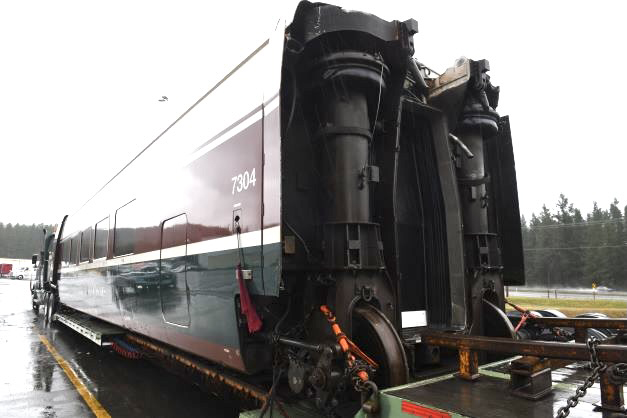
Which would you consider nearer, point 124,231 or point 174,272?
point 174,272

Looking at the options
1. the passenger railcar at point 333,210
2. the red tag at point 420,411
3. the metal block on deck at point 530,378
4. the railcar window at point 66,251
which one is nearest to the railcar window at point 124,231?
the passenger railcar at point 333,210

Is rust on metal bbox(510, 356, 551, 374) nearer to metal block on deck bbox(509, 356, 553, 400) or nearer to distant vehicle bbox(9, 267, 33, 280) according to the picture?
metal block on deck bbox(509, 356, 553, 400)

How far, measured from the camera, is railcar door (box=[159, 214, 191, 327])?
4754 millimetres

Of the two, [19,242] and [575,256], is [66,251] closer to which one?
[575,256]

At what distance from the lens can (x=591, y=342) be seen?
241 centimetres

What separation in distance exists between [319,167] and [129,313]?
424 cm

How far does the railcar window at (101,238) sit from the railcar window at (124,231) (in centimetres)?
69

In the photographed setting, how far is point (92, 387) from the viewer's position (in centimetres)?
742

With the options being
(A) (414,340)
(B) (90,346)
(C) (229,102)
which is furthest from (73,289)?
(A) (414,340)

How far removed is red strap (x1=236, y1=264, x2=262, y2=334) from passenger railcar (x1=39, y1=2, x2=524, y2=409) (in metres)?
0.02

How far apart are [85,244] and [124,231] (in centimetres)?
380

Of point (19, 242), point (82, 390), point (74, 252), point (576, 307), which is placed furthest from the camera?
point (19, 242)

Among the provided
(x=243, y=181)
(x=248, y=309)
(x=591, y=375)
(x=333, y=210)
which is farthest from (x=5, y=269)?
(x=591, y=375)

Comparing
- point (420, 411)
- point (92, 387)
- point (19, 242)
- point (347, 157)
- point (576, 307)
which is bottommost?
point (576, 307)
